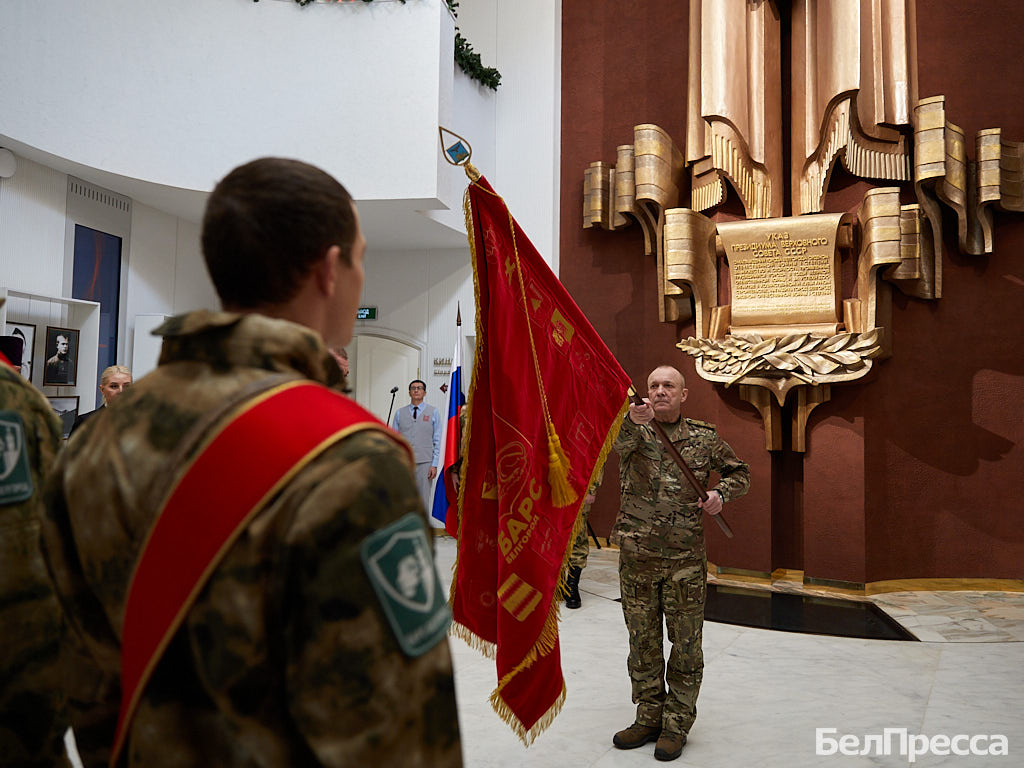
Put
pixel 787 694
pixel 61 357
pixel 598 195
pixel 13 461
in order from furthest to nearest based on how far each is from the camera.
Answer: pixel 598 195, pixel 61 357, pixel 787 694, pixel 13 461

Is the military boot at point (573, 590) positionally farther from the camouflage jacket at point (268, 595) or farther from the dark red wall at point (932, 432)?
the camouflage jacket at point (268, 595)

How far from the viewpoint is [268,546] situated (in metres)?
0.75

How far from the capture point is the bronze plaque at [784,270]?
229 inches

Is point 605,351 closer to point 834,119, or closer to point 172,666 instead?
point 172,666

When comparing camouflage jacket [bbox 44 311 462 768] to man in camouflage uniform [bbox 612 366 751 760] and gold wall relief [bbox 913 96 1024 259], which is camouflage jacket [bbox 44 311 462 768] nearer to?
man in camouflage uniform [bbox 612 366 751 760]

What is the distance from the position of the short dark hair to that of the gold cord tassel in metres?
1.64

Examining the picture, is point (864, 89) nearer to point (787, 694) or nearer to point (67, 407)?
point (787, 694)

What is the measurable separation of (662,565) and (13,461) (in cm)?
239

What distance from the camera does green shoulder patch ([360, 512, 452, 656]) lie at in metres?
0.73

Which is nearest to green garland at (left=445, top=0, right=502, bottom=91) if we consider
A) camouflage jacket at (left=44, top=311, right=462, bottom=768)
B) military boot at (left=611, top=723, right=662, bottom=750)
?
military boot at (left=611, top=723, right=662, bottom=750)

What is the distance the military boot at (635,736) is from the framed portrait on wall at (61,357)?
5214 mm

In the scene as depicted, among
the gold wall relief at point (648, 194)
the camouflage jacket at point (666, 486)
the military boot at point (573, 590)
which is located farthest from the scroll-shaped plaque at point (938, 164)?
the military boot at point (573, 590)

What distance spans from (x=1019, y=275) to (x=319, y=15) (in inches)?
245

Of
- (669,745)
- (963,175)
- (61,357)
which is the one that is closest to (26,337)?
(61,357)
